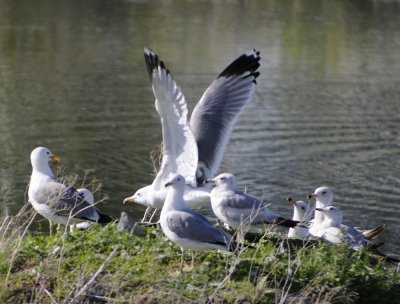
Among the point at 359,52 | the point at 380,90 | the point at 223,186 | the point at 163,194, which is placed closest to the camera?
the point at 223,186

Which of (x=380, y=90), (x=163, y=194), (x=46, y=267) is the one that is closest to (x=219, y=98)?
(x=163, y=194)

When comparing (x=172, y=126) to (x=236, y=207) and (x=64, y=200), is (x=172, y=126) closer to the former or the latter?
(x=236, y=207)

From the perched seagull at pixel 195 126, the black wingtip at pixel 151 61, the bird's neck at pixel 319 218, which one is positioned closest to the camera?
the black wingtip at pixel 151 61

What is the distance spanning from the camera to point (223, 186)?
9297 millimetres

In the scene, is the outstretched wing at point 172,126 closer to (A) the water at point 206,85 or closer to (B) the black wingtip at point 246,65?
(B) the black wingtip at point 246,65

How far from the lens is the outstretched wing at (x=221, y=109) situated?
423 inches

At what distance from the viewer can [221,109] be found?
11289 millimetres

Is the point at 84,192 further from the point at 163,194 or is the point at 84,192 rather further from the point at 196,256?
the point at 196,256

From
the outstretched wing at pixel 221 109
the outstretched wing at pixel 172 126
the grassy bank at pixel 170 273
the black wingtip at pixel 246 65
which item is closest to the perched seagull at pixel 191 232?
the grassy bank at pixel 170 273

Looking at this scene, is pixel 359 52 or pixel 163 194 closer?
pixel 163 194

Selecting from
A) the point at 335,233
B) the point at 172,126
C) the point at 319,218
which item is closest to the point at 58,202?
the point at 172,126

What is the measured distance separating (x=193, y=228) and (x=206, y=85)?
14459mm

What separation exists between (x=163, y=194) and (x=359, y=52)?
20451 millimetres

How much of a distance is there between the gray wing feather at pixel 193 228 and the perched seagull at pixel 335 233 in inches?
52.8
